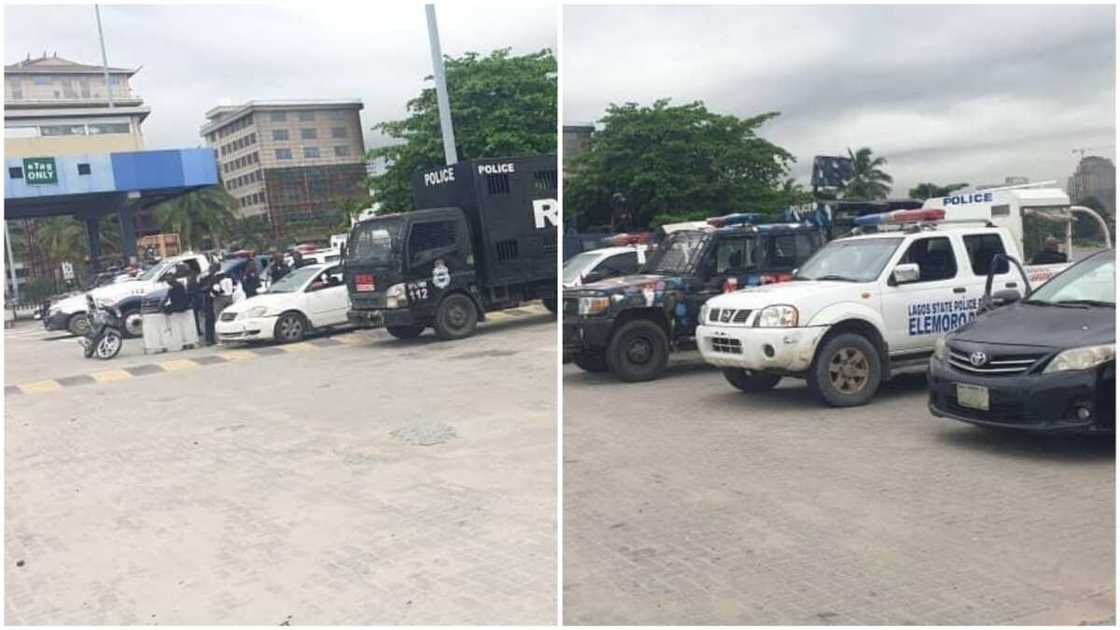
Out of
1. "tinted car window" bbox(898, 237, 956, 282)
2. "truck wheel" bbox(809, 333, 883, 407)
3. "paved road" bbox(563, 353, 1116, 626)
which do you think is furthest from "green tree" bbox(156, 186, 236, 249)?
"paved road" bbox(563, 353, 1116, 626)

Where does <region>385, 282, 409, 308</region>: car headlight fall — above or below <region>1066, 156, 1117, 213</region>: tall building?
below

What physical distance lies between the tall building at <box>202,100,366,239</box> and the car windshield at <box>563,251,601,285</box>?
113 inches

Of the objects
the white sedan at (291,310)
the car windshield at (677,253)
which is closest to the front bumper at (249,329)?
the white sedan at (291,310)

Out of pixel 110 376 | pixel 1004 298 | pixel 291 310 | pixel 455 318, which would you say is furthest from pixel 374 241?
pixel 1004 298

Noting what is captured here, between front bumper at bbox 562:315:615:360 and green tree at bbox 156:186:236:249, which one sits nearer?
front bumper at bbox 562:315:615:360

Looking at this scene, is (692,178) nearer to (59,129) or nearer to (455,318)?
(455,318)

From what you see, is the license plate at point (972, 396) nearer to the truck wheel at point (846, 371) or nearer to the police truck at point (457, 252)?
the truck wheel at point (846, 371)

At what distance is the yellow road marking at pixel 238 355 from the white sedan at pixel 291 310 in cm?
41

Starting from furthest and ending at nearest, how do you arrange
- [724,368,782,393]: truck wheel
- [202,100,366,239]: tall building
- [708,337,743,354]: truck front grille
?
[202,100,366,239]: tall building
[724,368,782,393]: truck wheel
[708,337,743,354]: truck front grille

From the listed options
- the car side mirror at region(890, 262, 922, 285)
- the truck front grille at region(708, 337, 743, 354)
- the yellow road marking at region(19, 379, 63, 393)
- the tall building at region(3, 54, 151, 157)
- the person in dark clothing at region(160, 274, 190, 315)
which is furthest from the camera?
the person in dark clothing at region(160, 274, 190, 315)

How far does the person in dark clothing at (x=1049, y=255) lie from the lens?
28.4 feet

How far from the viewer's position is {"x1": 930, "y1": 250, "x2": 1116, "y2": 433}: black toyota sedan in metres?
5.46

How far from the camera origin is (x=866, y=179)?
37.7 feet

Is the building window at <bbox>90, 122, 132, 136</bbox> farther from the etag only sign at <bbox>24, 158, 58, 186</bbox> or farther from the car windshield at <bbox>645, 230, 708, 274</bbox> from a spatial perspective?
the car windshield at <bbox>645, 230, 708, 274</bbox>
